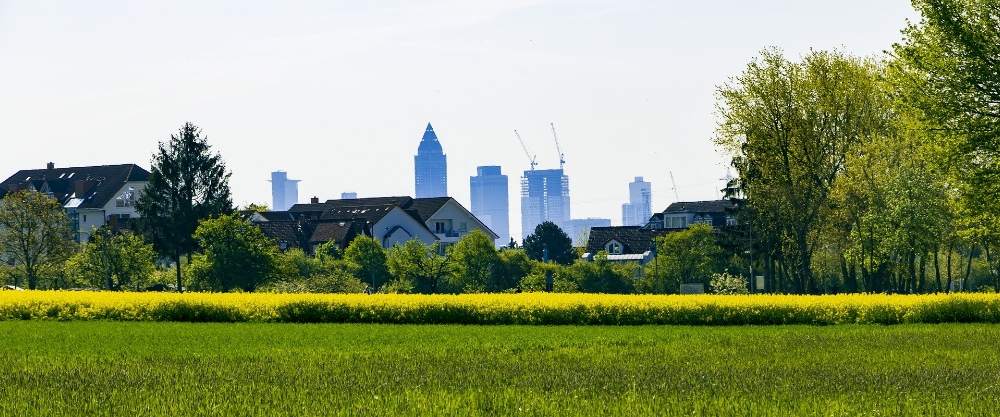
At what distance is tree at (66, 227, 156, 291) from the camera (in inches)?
3228

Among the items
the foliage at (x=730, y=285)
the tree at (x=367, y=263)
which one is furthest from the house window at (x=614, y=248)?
the foliage at (x=730, y=285)

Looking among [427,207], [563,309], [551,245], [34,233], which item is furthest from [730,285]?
[551,245]

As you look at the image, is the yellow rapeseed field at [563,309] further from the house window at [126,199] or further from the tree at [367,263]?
the house window at [126,199]

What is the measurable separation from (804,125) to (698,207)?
96589mm

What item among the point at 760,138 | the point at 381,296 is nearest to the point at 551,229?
the point at 760,138

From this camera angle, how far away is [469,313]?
127ft

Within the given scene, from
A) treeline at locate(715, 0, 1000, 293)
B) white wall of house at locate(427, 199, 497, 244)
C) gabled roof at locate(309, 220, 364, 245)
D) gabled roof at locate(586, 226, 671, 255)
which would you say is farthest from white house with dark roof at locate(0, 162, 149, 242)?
treeline at locate(715, 0, 1000, 293)

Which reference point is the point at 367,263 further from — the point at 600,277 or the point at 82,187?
the point at 82,187

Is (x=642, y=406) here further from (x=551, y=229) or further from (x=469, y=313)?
(x=551, y=229)

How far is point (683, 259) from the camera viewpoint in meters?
98.0

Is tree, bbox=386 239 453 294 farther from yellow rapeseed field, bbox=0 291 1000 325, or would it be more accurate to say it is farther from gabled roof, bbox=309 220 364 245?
yellow rapeseed field, bbox=0 291 1000 325

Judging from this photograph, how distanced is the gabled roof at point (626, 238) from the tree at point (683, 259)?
103 feet

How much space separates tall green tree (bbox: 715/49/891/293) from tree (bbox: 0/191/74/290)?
44.3m

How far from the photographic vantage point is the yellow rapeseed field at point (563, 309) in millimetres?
37719
